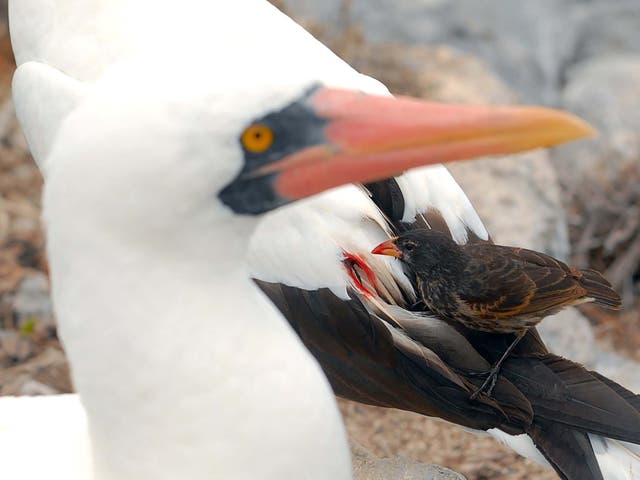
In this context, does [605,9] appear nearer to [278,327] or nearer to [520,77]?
[520,77]

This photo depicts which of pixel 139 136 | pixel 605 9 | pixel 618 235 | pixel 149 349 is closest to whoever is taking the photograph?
pixel 139 136

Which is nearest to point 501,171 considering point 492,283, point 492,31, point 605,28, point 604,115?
point 604,115

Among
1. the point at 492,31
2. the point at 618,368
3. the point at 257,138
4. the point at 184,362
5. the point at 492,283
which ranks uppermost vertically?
the point at 257,138

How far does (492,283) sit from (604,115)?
4.43m

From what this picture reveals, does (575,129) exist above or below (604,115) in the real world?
above

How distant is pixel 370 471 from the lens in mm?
3018

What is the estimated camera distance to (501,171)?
5246 mm

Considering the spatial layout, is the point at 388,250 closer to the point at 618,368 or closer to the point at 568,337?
the point at 568,337

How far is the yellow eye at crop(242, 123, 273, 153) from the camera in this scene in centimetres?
167

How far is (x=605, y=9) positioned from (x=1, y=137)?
16.0 feet

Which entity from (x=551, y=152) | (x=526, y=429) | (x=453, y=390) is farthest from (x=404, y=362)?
(x=551, y=152)

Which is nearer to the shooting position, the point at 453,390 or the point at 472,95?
the point at 453,390

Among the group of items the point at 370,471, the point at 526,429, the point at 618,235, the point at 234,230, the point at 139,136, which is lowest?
the point at 618,235

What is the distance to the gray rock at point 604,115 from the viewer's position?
251 inches
